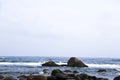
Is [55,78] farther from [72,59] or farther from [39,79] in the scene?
[72,59]

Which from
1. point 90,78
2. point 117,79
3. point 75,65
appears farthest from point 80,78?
point 75,65

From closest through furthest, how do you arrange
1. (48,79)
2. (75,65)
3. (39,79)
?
(39,79), (48,79), (75,65)

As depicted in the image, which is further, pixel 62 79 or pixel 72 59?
pixel 72 59

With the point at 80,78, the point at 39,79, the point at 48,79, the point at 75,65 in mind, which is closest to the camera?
the point at 39,79

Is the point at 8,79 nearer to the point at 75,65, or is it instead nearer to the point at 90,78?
the point at 90,78

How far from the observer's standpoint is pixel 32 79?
25.6 m

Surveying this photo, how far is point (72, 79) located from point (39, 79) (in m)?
3.10

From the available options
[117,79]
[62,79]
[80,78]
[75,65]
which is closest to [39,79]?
[62,79]

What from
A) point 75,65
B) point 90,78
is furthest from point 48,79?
point 75,65

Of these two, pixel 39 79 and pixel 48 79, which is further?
pixel 48 79

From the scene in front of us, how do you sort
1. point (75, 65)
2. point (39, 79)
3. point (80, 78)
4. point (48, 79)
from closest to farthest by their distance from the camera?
point (39, 79), point (48, 79), point (80, 78), point (75, 65)

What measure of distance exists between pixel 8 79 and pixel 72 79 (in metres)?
5.61

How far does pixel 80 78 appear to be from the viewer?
29.0m

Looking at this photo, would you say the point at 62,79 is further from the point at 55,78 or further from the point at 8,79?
the point at 8,79
